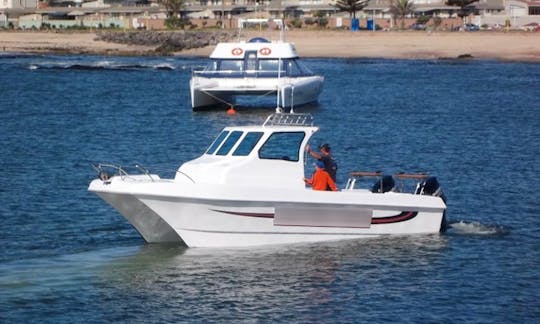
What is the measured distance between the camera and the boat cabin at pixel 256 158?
23703 millimetres

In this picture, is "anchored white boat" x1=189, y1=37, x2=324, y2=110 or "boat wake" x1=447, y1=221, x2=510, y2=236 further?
"anchored white boat" x1=189, y1=37, x2=324, y2=110

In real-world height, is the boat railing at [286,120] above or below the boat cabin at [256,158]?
above

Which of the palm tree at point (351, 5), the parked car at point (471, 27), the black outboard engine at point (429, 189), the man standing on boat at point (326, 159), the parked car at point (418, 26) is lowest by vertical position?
the parked car at point (418, 26)

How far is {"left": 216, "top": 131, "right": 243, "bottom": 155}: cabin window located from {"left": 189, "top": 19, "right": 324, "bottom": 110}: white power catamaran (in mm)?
28876

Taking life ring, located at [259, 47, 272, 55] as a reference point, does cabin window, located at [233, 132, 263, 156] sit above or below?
above

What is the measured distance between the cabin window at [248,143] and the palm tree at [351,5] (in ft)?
391

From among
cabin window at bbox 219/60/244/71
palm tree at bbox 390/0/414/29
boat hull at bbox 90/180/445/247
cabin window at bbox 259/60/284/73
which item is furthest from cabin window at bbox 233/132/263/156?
palm tree at bbox 390/0/414/29

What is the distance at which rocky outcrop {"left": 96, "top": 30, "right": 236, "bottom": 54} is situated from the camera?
119850 mm

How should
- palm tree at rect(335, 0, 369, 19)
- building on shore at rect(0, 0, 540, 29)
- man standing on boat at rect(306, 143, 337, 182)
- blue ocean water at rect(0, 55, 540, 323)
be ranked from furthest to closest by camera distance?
palm tree at rect(335, 0, 369, 19)
building on shore at rect(0, 0, 540, 29)
man standing on boat at rect(306, 143, 337, 182)
blue ocean water at rect(0, 55, 540, 323)

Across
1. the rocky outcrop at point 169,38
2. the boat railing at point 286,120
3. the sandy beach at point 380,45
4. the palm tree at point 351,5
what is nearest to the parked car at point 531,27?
the sandy beach at point 380,45

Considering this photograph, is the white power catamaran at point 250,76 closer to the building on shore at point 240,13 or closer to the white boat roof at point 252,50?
the white boat roof at point 252,50

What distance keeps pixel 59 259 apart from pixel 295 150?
522cm

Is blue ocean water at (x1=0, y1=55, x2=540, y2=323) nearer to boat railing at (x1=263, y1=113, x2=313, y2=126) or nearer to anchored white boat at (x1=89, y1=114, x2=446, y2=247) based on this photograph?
anchored white boat at (x1=89, y1=114, x2=446, y2=247)

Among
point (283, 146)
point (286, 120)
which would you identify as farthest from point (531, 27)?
point (283, 146)
